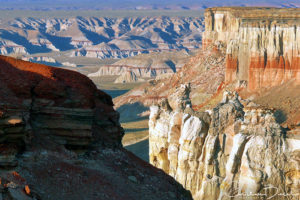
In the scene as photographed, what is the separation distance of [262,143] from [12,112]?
1549cm

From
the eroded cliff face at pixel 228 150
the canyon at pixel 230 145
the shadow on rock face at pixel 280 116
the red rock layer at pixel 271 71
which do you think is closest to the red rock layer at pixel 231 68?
the red rock layer at pixel 271 71

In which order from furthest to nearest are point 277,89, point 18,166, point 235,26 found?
1. point 235,26
2. point 277,89
3. point 18,166

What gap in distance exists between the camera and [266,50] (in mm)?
73688

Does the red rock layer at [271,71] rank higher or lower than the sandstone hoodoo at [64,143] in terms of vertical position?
lower

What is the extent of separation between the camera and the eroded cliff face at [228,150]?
32312mm

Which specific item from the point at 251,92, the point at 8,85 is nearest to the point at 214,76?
the point at 251,92

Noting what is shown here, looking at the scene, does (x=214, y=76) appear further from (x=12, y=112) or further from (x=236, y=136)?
(x=12, y=112)

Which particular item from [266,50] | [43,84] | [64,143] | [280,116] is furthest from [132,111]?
[64,143]

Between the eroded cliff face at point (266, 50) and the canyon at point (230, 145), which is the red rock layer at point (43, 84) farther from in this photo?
the eroded cliff face at point (266, 50)

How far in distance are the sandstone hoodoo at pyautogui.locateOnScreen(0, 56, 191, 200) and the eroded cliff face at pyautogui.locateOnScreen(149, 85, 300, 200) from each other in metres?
7.79

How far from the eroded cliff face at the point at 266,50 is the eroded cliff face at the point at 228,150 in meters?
32.6

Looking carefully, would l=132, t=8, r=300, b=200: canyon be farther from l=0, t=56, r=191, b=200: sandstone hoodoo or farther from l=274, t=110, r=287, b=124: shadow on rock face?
l=0, t=56, r=191, b=200: sandstone hoodoo

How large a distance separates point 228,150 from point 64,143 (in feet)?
44.9

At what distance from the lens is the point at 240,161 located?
109 feet
